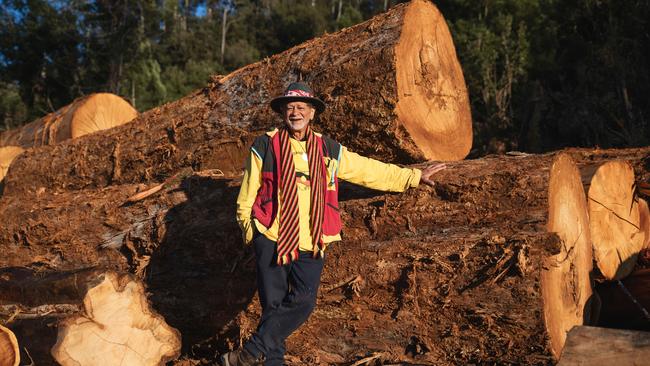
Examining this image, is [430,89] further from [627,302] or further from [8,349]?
[8,349]

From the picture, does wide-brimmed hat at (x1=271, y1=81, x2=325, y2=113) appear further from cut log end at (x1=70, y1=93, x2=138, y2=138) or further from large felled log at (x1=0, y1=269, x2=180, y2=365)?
cut log end at (x1=70, y1=93, x2=138, y2=138)

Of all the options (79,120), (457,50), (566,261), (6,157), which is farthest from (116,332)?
(457,50)

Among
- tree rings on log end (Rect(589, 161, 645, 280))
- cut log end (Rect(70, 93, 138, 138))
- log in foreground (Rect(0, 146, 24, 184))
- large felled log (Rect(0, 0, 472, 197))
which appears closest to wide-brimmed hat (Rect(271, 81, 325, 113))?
large felled log (Rect(0, 0, 472, 197))

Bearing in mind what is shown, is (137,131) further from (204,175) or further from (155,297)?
(155,297)

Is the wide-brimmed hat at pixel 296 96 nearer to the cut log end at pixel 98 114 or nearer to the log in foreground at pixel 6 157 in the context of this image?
the cut log end at pixel 98 114

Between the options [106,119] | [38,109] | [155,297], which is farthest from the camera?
[38,109]

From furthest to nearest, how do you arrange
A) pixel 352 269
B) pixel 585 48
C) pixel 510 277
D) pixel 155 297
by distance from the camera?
1. pixel 585 48
2. pixel 155 297
3. pixel 352 269
4. pixel 510 277

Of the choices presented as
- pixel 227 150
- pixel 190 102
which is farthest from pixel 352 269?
pixel 190 102

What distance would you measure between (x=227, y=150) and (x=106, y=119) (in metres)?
4.28

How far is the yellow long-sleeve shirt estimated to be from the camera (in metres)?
3.75

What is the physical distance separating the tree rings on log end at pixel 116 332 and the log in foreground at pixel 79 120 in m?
5.44

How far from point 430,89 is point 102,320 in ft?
10.0

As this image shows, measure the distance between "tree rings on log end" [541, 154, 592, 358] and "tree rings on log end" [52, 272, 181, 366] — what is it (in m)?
2.33

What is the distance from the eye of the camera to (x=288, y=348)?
4219 millimetres
